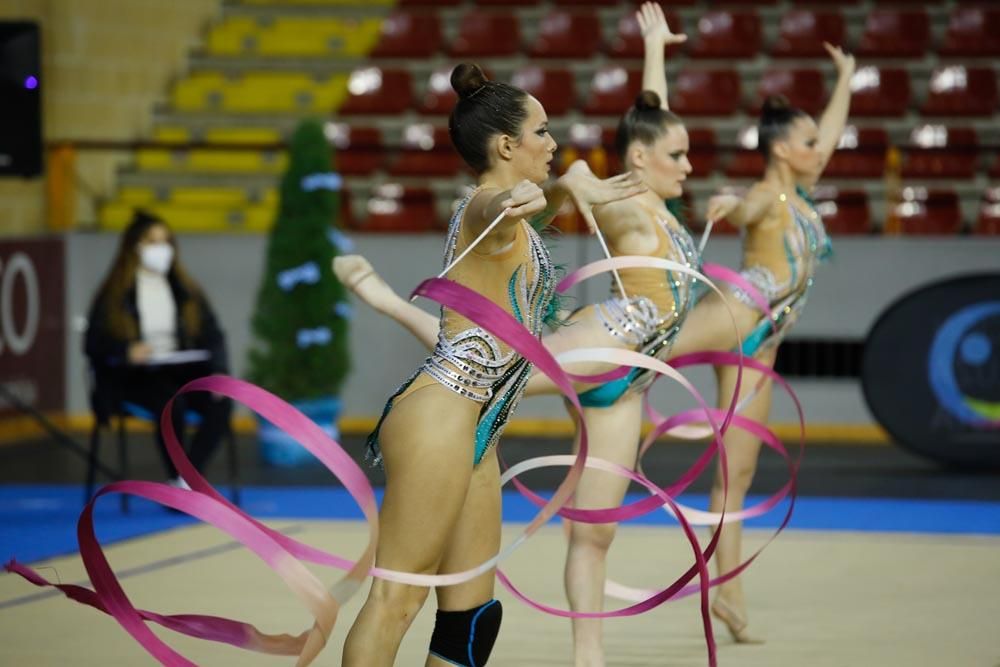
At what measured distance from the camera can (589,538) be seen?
4.45 m

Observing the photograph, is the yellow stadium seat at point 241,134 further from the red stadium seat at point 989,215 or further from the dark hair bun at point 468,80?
the dark hair bun at point 468,80

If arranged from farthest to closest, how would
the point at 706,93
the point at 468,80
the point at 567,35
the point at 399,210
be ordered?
1. the point at 567,35
2. the point at 706,93
3. the point at 399,210
4. the point at 468,80

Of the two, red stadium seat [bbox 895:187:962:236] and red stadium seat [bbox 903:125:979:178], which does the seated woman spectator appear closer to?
red stadium seat [bbox 895:187:962:236]

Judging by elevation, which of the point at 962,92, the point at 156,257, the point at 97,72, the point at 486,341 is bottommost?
the point at 156,257

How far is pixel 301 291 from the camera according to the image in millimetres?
9383

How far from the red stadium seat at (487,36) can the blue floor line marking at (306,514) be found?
5.44 meters

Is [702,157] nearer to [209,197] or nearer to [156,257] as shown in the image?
[209,197]

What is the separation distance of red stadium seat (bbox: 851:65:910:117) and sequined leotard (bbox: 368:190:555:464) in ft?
29.7

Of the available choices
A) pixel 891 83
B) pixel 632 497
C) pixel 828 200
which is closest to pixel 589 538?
pixel 632 497

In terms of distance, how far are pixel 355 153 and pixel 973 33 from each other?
4.86 metres

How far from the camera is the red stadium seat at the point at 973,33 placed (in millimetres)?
12055

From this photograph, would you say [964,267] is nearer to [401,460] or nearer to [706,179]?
[706,179]

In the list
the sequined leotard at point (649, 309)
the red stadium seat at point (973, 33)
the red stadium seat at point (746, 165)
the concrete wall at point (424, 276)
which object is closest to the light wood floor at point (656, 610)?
the sequined leotard at point (649, 309)

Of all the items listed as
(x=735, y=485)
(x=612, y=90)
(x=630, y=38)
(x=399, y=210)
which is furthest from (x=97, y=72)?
(x=735, y=485)
